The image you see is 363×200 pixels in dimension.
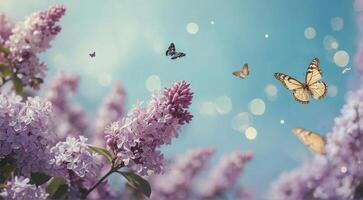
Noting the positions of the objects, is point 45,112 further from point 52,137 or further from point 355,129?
point 355,129

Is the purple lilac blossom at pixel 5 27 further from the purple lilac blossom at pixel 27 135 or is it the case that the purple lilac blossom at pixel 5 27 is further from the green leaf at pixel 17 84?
the purple lilac blossom at pixel 27 135

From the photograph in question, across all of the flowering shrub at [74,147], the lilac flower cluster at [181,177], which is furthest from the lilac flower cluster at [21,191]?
the lilac flower cluster at [181,177]

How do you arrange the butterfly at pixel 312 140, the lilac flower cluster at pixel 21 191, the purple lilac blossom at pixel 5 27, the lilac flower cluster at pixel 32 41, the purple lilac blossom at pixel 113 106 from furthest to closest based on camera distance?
the purple lilac blossom at pixel 113 106
the purple lilac blossom at pixel 5 27
the butterfly at pixel 312 140
the lilac flower cluster at pixel 32 41
the lilac flower cluster at pixel 21 191

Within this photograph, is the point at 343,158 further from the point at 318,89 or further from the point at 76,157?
the point at 76,157

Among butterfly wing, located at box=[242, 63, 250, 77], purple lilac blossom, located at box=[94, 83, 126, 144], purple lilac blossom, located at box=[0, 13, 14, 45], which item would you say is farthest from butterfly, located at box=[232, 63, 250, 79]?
purple lilac blossom, located at box=[94, 83, 126, 144]

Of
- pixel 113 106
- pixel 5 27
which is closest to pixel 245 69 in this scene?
pixel 5 27
